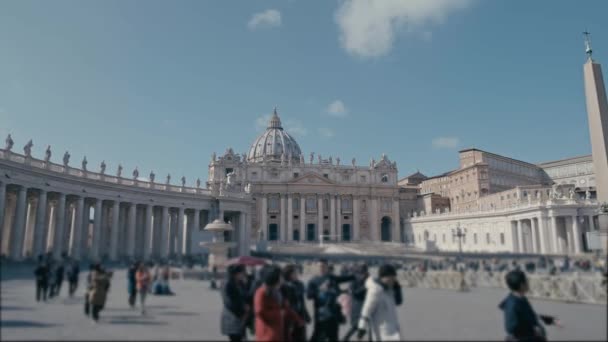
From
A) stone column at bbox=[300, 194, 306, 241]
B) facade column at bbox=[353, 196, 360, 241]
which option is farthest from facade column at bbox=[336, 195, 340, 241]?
stone column at bbox=[300, 194, 306, 241]

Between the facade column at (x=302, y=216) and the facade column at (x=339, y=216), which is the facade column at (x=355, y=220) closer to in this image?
the facade column at (x=339, y=216)

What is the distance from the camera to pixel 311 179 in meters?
85.9

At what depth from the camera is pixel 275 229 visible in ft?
284

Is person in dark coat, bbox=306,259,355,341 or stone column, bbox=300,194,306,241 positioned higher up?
stone column, bbox=300,194,306,241

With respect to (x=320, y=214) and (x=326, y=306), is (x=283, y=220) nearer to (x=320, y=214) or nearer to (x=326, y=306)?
(x=320, y=214)

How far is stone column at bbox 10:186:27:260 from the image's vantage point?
3081cm

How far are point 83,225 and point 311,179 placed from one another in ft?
170

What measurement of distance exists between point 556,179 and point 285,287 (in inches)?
3955

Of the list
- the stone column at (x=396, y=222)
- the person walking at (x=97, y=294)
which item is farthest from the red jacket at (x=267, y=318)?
the stone column at (x=396, y=222)

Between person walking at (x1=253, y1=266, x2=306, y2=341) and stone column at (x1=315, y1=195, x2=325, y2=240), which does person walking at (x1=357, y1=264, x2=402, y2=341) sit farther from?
stone column at (x1=315, y1=195, x2=325, y2=240)

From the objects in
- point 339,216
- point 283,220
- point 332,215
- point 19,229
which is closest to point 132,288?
point 19,229

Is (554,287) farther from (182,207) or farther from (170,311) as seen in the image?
(182,207)

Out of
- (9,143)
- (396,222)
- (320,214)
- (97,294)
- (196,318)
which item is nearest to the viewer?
(97,294)

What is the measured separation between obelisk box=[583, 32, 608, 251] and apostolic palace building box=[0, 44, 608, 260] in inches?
3.2
